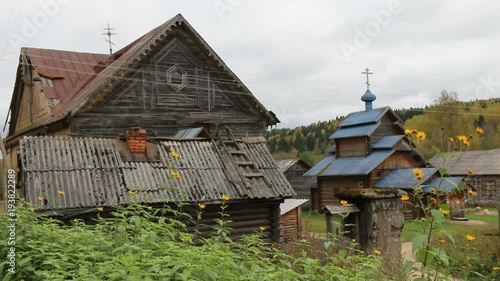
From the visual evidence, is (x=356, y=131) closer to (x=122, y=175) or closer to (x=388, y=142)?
(x=388, y=142)

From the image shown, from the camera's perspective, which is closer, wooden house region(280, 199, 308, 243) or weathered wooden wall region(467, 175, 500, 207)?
wooden house region(280, 199, 308, 243)

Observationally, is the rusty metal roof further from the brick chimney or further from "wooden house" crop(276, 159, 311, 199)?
"wooden house" crop(276, 159, 311, 199)

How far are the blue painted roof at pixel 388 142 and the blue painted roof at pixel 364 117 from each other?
1370mm

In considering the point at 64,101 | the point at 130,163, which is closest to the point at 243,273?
the point at 130,163

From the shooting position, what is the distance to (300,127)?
87.6 meters

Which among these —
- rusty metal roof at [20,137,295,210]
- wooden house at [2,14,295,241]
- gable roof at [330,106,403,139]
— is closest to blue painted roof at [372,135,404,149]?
gable roof at [330,106,403,139]

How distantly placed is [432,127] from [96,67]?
127 feet

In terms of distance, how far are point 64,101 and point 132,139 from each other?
9454 millimetres

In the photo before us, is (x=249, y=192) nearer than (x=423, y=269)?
No

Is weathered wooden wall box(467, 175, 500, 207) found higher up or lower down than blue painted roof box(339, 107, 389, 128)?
lower down

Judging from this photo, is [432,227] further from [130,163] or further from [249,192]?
[130,163]

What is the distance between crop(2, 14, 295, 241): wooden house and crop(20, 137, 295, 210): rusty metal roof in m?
0.02

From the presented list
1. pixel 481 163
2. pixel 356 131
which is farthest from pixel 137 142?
pixel 481 163

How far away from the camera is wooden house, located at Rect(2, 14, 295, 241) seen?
30.6 ft
